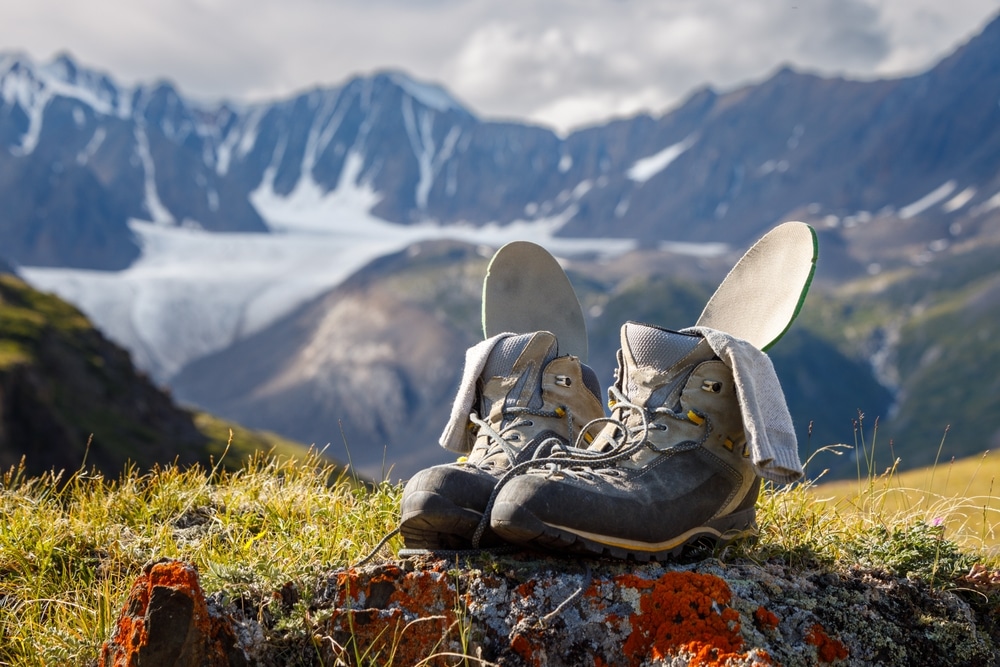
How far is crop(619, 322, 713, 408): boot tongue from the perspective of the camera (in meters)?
5.20

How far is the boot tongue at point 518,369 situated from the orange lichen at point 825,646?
82.6 inches

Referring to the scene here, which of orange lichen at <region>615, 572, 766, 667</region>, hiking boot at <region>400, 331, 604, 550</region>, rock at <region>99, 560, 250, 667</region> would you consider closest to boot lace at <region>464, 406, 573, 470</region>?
hiking boot at <region>400, 331, 604, 550</region>

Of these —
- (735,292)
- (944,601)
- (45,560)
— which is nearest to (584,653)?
(944,601)

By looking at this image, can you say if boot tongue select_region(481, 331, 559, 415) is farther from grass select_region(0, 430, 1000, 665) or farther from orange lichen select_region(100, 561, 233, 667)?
orange lichen select_region(100, 561, 233, 667)

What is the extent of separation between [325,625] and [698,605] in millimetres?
1699

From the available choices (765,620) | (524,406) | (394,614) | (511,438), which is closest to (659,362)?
(524,406)

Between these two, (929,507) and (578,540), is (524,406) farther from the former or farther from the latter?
(929,507)

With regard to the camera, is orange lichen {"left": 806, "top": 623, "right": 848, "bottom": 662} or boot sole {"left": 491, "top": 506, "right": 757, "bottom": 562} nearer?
orange lichen {"left": 806, "top": 623, "right": 848, "bottom": 662}

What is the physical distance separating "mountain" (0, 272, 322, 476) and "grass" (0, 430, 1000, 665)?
2339 inches

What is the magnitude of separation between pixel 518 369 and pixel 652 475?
121 cm

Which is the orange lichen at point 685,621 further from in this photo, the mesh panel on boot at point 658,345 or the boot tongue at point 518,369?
the boot tongue at point 518,369

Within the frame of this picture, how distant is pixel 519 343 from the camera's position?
226 inches

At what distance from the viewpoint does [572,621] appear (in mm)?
4164

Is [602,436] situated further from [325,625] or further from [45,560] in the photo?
[45,560]
